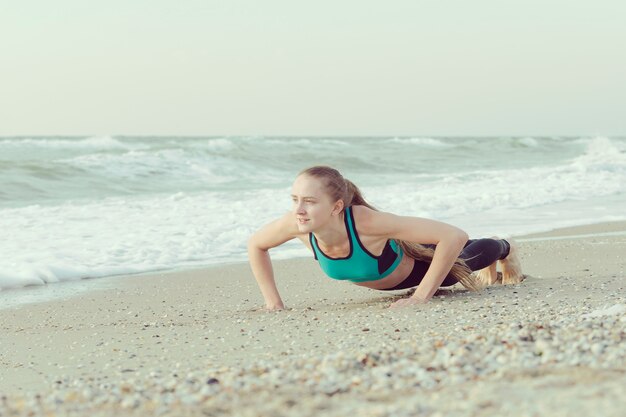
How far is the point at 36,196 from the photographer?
15062 mm

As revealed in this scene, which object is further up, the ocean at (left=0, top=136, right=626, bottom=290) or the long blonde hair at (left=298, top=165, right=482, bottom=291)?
the long blonde hair at (left=298, top=165, right=482, bottom=291)

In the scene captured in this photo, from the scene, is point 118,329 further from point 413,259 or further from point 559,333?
point 559,333

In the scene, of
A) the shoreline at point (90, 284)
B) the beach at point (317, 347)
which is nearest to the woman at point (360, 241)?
the beach at point (317, 347)

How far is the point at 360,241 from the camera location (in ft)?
17.0

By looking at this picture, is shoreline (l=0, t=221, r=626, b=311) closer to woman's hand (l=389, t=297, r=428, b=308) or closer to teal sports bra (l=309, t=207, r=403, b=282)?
teal sports bra (l=309, t=207, r=403, b=282)

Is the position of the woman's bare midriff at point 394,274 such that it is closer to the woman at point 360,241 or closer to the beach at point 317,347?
the woman at point 360,241

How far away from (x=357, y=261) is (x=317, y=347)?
46.6 inches

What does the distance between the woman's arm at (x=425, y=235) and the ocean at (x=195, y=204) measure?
3436mm

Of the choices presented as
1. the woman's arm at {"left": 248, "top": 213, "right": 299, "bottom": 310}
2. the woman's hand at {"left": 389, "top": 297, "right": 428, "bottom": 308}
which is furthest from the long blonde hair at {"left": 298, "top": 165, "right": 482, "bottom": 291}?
the woman's arm at {"left": 248, "top": 213, "right": 299, "bottom": 310}

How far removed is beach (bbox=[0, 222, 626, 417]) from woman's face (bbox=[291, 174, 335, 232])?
1.89ft

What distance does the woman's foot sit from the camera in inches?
242

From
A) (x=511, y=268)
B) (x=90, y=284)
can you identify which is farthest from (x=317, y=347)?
(x=90, y=284)

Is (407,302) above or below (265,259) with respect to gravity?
below

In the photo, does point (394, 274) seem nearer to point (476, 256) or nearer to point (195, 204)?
point (476, 256)
